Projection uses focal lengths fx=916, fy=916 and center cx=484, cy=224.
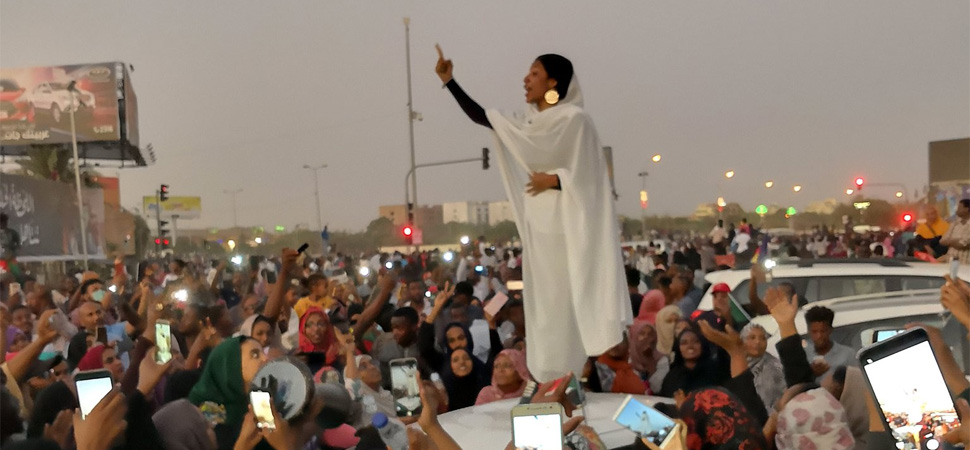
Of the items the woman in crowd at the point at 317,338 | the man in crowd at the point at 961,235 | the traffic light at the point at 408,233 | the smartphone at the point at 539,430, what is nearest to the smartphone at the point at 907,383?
the smartphone at the point at 539,430

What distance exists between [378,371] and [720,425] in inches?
95.0

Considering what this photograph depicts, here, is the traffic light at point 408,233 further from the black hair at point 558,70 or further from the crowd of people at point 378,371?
the black hair at point 558,70

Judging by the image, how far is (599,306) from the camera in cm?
430

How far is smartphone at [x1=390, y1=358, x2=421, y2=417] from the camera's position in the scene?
4402 mm

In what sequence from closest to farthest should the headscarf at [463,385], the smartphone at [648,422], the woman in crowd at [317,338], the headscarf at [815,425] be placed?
the smartphone at [648,422], the headscarf at [815,425], the headscarf at [463,385], the woman in crowd at [317,338]

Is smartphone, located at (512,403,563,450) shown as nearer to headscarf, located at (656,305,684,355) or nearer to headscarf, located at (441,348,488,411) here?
headscarf, located at (441,348,488,411)

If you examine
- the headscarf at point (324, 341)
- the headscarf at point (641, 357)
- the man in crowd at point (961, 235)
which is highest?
the man in crowd at point (961, 235)

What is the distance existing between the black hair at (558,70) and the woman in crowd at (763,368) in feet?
7.06

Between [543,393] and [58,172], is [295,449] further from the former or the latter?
[58,172]

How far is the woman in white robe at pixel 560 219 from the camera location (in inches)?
168

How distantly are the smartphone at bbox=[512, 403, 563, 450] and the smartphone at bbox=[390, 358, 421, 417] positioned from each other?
1.38 metres

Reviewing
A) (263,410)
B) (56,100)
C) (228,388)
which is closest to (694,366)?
(228,388)

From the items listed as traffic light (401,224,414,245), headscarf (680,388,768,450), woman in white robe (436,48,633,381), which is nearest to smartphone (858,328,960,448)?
headscarf (680,388,768,450)

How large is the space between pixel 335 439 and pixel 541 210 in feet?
5.02
